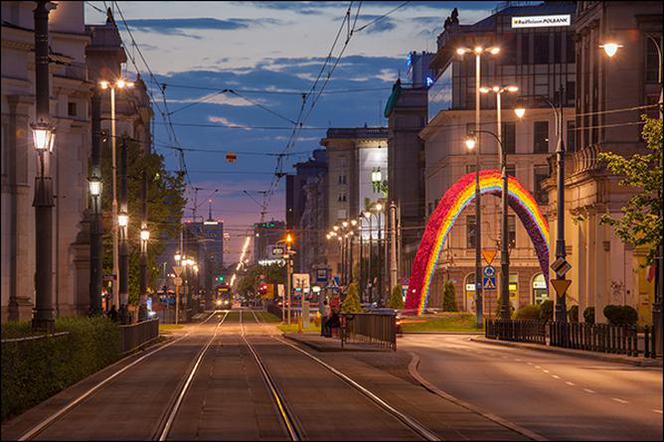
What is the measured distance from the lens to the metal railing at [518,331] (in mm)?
56656

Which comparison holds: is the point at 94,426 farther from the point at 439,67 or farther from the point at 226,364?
the point at 439,67

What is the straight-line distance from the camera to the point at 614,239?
66.9m

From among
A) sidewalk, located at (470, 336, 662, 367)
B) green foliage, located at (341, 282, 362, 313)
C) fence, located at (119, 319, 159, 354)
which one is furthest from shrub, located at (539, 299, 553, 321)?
fence, located at (119, 319, 159, 354)

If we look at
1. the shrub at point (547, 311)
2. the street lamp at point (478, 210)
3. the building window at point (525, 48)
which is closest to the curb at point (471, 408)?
the shrub at point (547, 311)

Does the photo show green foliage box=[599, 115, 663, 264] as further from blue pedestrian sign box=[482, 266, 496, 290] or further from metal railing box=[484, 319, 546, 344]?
blue pedestrian sign box=[482, 266, 496, 290]

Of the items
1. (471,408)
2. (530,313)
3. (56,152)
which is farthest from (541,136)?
(471,408)

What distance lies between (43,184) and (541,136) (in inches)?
3773

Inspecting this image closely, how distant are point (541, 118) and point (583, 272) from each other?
52.0 metres

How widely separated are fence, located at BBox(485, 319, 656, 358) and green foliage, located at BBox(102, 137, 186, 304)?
32367mm

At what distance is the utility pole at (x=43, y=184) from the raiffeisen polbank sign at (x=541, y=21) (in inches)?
3717

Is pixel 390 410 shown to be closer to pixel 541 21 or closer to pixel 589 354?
pixel 589 354

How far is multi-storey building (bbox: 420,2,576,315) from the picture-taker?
119 m

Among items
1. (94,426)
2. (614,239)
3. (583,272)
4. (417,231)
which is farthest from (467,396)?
(417,231)

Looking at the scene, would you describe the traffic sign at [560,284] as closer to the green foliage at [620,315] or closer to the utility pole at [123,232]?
the green foliage at [620,315]
